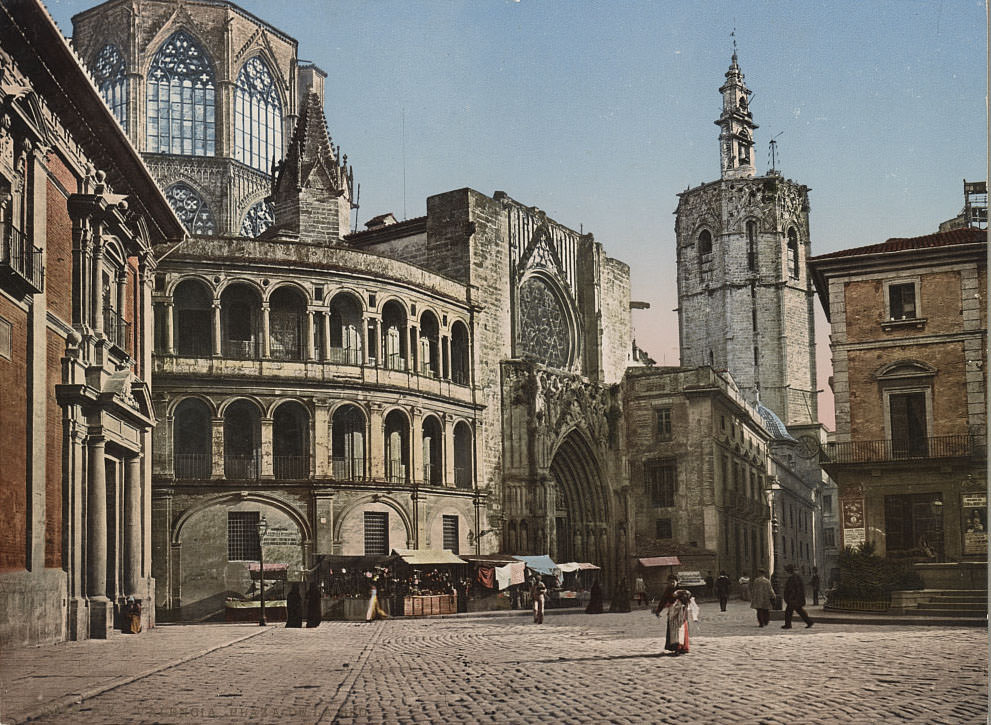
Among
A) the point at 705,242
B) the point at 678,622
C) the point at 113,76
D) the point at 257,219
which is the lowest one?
the point at 678,622

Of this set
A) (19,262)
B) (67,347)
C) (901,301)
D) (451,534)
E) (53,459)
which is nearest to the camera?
(19,262)

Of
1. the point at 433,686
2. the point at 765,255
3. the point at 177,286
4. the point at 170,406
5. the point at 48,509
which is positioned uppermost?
the point at 765,255

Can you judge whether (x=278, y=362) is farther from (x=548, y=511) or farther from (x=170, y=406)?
(x=548, y=511)

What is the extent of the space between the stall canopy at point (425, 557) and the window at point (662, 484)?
17.2m

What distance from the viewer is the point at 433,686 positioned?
16.0 meters

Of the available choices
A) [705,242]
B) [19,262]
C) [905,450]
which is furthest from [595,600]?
[705,242]

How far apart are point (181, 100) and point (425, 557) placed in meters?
19.6

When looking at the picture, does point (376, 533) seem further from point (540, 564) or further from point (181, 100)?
point (181, 100)

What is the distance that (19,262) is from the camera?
1842cm

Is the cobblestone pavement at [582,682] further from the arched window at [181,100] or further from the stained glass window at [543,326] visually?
the stained glass window at [543,326]

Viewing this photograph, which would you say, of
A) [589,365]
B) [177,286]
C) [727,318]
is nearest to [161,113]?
[177,286]

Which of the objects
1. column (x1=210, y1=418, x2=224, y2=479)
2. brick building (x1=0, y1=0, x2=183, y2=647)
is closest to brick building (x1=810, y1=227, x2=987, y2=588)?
brick building (x1=0, y1=0, x2=183, y2=647)

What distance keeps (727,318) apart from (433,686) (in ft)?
226

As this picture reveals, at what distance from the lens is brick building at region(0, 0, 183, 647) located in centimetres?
1806
